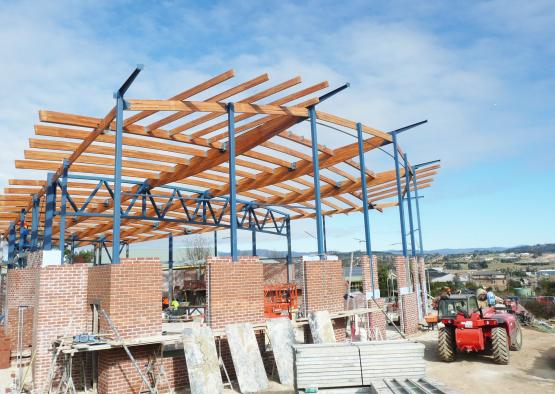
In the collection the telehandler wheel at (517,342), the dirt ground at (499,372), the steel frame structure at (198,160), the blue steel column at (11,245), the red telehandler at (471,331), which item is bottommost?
the dirt ground at (499,372)

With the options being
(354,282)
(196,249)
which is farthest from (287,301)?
(196,249)

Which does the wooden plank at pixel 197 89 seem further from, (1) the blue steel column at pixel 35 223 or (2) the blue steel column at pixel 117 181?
(1) the blue steel column at pixel 35 223

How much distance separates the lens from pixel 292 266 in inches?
1070

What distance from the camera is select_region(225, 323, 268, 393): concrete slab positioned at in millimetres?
9953

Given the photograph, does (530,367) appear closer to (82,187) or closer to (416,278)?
(416,278)

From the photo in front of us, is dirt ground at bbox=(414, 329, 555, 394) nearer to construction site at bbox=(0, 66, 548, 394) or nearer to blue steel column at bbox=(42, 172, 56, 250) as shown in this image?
construction site at bbox=(0, 66, 548, 394)

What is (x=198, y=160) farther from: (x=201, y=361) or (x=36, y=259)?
(x=201, y=361)

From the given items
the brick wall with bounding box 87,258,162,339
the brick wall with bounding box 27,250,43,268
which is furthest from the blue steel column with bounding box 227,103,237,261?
the brick wall with bounding box 27,250,43,268

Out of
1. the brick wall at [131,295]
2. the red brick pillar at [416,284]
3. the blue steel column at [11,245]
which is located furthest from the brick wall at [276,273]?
the brick wall at [131,295]

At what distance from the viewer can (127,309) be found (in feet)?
30.5

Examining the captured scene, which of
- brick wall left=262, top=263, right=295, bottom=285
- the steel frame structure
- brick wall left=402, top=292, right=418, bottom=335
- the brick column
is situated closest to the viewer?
the steel frame structure

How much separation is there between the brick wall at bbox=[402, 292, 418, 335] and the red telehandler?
4.13 metres

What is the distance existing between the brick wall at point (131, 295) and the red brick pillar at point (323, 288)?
433 cm

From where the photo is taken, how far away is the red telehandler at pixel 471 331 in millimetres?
11898
